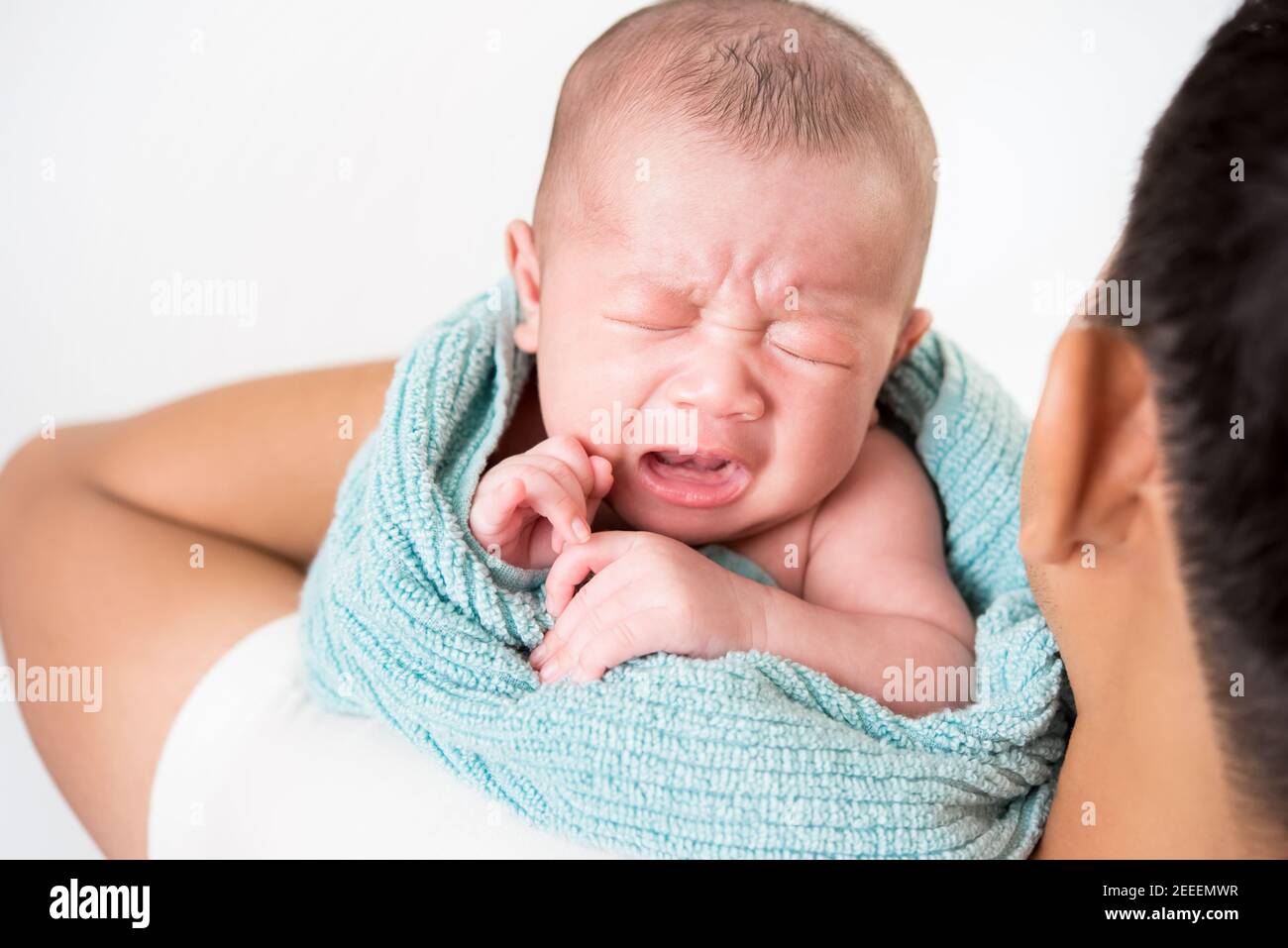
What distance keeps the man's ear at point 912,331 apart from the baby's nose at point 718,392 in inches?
10.1

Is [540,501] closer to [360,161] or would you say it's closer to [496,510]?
[496,510]

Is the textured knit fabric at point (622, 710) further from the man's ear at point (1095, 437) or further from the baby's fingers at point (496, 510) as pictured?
the man's ear at point (1095, 437)

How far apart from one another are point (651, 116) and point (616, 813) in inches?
27.0

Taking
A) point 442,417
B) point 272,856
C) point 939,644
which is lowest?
point 272,856

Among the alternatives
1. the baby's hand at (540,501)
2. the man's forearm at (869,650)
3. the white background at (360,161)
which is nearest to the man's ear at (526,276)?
the baby's hand at (540,501)

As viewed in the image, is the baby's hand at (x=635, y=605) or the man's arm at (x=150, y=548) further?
the man's arm at (x=150, y=548)

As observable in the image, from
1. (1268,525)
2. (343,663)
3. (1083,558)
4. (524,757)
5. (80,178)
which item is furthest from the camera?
(80,178)

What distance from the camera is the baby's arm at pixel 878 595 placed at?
124 cm

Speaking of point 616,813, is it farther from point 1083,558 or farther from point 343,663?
point 1083,558

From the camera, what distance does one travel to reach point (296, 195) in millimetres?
2820

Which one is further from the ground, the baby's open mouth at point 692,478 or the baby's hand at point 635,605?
the baby's open mouth at point 692,478

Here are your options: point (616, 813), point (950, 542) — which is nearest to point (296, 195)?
point (950, 542)
